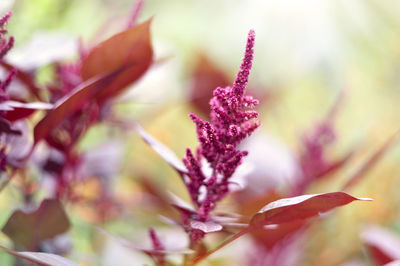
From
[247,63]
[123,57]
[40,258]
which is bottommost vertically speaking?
[40,258]

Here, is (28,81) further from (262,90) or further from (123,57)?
(262,90)

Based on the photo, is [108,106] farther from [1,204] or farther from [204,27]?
[204,27]

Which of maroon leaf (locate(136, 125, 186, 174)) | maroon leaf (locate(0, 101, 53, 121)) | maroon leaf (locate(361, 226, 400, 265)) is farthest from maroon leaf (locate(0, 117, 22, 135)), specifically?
maroon leaf (locate(361, 226, 400, 265))

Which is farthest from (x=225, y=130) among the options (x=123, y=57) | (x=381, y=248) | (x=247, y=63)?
(x=381, y=248)

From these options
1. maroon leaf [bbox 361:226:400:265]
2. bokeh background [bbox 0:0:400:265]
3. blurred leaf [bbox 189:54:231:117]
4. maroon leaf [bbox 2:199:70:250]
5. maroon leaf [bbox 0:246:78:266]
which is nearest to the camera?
maroon leaf [bbox 0:246:78:266]

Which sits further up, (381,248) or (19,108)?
(19,108)

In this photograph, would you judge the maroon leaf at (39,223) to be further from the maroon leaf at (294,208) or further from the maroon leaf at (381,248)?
the maroon leaf at (381,248)

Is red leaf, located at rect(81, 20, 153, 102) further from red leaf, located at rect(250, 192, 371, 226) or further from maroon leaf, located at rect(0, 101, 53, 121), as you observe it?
red leaf, located at rect(250, 192, 371, 226)
